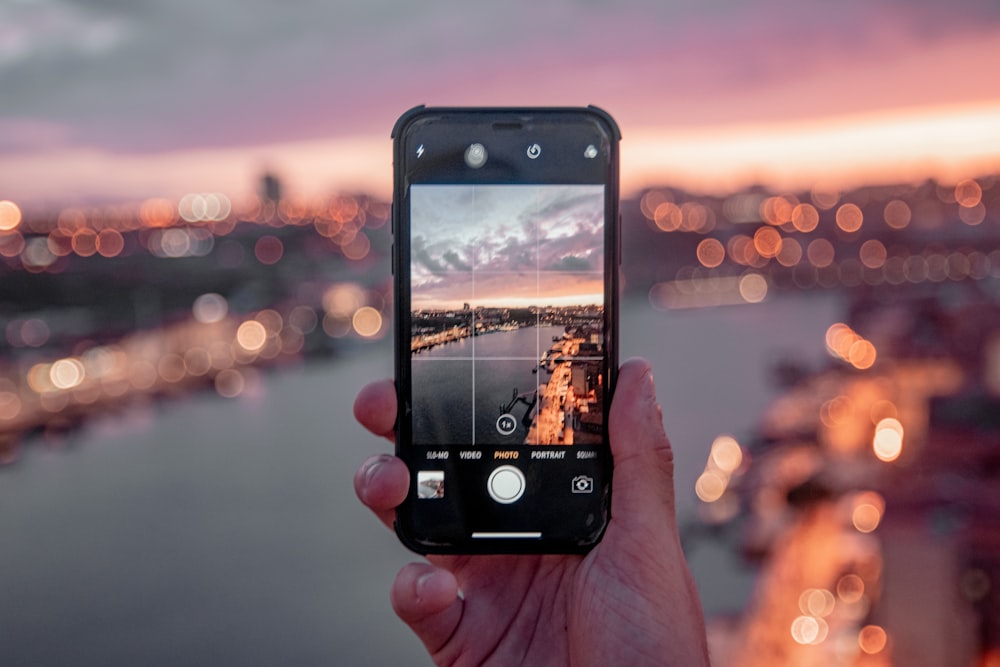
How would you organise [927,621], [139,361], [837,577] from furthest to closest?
[837,577]
[927,621]
[139,361]

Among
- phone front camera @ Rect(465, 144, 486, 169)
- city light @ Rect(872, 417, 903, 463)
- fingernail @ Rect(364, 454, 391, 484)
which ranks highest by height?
phone front camera @ Rect(465, 144, 486, 169)

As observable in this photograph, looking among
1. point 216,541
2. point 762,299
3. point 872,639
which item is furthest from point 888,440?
point 216,541

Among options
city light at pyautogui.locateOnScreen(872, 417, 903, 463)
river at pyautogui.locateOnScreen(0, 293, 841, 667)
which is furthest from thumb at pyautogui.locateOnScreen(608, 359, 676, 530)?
city light at pyautogui.locateOnScreen(872, 417, 903, 463)

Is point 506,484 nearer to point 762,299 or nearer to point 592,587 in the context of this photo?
point 592,587

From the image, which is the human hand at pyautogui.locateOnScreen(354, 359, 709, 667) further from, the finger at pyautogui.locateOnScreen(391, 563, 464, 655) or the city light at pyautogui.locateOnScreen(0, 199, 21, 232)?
the city light at pyautogui.locateOnScreen(0, 199, 21, 232)

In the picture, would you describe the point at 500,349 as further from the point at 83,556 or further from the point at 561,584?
the point at 83,556

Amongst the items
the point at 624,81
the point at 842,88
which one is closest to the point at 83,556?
the point at 624,81

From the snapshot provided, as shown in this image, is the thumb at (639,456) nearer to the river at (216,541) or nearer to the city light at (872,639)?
the river at (216,541)

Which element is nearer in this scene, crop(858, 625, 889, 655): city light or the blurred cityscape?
the blurred cityscape
